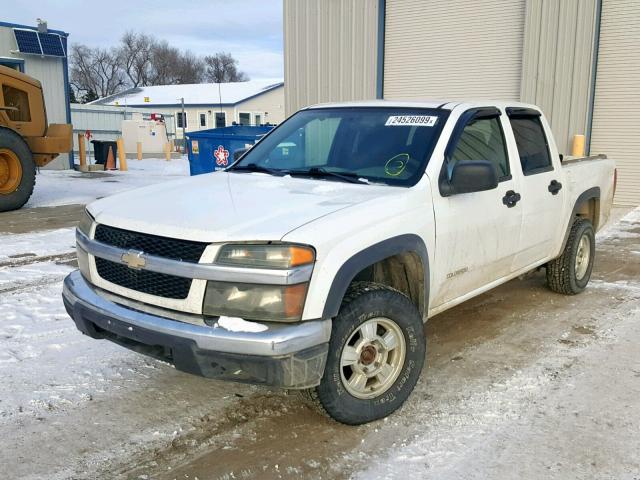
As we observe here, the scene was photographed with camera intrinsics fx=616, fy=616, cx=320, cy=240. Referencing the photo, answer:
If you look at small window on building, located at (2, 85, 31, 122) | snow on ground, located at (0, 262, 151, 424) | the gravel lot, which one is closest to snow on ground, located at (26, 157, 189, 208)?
small window on building, located at (2, 85, 31, 122)

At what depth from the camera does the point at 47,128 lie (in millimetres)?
11945

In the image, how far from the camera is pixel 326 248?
297 cm

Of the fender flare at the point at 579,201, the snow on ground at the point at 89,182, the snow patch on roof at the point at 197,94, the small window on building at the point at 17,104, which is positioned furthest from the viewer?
the snow patch on roof at the point at 197,94

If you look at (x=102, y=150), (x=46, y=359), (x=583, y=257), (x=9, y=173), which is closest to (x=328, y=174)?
(x=46, y=359)

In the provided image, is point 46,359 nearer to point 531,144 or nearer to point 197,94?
point 531,144

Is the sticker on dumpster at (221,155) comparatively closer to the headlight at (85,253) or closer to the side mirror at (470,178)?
the headlight at (85,253)

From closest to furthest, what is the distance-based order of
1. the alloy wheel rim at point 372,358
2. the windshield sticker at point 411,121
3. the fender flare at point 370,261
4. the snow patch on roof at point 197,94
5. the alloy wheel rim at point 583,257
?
the fender flare at point 370,261, the alloy wheel rim at point 372,358, the windshield sticker at point 411,121, the alloy wheel rim at point 583,257, the snow patch on roof at point 197,94

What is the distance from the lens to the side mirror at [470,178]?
3.72m

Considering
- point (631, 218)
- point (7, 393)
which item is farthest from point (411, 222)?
point (631, 218)

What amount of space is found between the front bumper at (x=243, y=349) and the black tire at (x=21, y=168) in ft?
29.2

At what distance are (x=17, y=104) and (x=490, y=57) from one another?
9.88m

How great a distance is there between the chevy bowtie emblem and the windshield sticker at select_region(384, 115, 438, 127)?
201cm

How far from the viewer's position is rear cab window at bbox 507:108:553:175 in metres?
4.84

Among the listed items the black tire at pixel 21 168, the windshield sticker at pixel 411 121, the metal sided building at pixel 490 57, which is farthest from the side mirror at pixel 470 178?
the metal sided building at pixel 490 57
